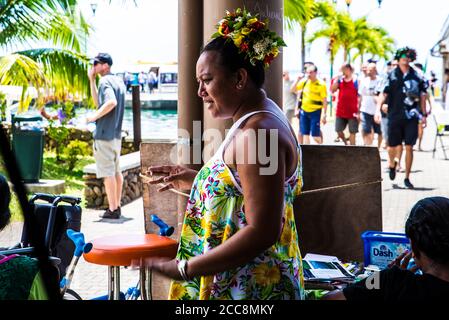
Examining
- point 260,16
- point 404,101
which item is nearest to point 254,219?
point 260,16

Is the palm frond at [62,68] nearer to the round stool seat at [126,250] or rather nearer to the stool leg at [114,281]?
the stool leg at [114,281]

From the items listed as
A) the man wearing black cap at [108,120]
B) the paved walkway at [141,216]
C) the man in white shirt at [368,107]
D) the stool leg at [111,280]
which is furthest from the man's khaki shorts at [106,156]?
the man in white shirt at [368,107]

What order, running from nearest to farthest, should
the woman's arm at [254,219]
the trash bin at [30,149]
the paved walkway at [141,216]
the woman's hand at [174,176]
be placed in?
1. the woman's arm at [254,219]
2. the woman's hand at [174,176]
3. the paved walkway at [141,216]
4. the trash bin at [30,149]

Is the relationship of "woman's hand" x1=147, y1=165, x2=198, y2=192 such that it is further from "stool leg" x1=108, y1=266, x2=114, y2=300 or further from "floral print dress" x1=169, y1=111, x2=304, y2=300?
"stool leg" x1=108, y1=266, x2=114, y2=300

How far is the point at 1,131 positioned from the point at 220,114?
1199 millimetres

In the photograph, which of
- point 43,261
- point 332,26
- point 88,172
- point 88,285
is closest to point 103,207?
point 88,172

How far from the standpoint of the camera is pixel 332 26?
4684cm

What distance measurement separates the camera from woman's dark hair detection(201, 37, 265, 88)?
2277 millimetres

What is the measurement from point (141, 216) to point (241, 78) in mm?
7014

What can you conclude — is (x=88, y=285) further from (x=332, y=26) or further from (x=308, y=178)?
(x=332, y=26)

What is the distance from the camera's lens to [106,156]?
27.7ft

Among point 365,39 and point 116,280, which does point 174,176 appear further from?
point 365,39

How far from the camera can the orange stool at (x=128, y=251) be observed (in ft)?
10.9

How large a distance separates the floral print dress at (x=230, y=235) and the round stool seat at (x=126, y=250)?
1.10m
